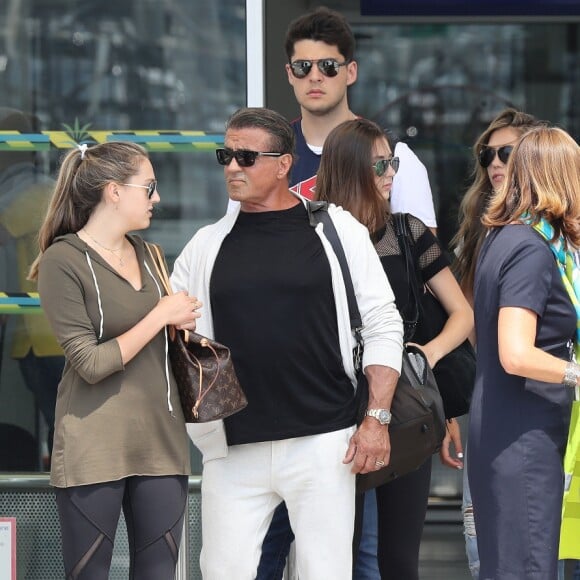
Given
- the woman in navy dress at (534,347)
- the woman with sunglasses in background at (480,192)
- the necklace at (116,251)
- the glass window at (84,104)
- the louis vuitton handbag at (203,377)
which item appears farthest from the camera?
the glass window at (84,104)

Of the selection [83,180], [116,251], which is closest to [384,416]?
[116,251]

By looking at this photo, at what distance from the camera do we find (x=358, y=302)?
11.8 ft

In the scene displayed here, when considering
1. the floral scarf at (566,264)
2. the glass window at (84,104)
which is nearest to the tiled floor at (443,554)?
the glass window at (84,104)

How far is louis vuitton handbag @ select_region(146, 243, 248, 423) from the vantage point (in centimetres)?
346

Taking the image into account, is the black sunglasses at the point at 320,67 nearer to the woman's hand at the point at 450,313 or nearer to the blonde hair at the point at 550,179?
the woman's hand at the point at 450,313

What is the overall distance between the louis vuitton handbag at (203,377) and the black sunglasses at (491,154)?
1326 mm

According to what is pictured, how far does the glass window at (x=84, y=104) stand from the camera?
17.2ft

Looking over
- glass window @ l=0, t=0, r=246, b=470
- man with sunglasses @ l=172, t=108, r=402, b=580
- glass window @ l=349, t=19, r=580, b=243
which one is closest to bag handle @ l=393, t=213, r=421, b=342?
man with sunglasses @ l=172, t=108, r=402, b=580

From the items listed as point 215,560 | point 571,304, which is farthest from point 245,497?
point 571,304

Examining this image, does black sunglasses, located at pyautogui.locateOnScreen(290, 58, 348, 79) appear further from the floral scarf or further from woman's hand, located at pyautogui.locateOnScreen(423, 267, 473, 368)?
the floral scarf

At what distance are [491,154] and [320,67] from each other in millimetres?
688

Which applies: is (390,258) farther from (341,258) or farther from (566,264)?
(566,264)

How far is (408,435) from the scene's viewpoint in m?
3.61

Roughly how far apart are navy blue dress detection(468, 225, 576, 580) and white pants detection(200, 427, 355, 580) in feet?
1.45
